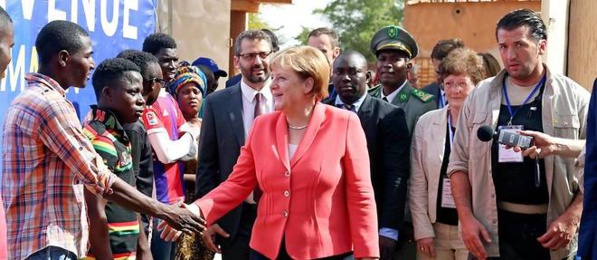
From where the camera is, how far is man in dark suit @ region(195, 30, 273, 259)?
6.49m

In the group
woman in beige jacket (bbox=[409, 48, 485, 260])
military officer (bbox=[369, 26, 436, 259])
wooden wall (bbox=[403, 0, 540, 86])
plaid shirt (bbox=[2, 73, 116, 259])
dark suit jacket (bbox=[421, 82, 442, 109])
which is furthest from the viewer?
wooden wall (bbox=[403, 0, 540, 86])

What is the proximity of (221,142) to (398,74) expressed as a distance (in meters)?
1.60

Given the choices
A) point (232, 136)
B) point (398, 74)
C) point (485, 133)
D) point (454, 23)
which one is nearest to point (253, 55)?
point (232, 136)

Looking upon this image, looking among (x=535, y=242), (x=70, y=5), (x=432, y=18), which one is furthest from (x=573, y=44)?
(x=432, y=18)

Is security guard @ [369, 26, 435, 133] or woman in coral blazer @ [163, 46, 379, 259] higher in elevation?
security guard @ [369, 26, 435, 133]

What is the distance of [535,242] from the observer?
5.71 m

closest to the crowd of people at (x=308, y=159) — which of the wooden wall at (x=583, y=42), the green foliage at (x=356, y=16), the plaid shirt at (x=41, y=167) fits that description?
the plaid shirt at (x=41, y=167)

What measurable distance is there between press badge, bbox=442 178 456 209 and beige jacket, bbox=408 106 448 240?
0.18ft

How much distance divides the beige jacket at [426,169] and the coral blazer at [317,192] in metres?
1.35

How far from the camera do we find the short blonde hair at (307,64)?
544 centimetres

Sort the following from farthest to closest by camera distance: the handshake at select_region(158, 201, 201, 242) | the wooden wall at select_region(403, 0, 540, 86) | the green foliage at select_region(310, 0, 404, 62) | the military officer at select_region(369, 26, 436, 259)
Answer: the green foliage at select_region(310, 0, 404, 62) → the wooden wall at select_region(403, 0, 540, 86) → the military officer at select_region(369, 26, 436, 259) → the handshake at select_region(158, 201, 201, 242)

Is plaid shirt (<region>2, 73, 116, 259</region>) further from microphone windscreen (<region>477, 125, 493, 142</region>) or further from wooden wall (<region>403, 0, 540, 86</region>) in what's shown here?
wooden wall (<region>403, 0, 540, 86</region>)

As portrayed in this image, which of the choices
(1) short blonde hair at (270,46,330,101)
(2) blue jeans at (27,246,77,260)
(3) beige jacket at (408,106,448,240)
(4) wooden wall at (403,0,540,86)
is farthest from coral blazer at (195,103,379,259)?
(4) wooden wall at (403,0,540,86)

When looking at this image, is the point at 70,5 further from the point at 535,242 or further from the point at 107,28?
the point at 535,242
